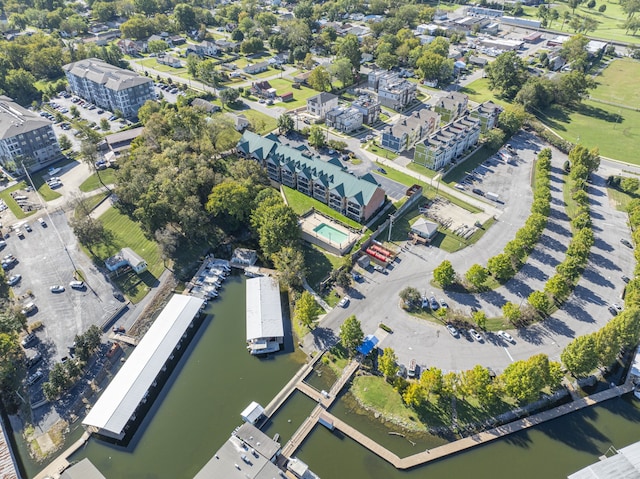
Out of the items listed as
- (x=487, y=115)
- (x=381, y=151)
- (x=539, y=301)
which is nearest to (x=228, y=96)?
(x=381, y=151)

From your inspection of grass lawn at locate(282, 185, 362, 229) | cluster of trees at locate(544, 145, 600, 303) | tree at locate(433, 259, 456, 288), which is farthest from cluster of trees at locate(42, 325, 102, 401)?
cluster of trees at locate(544, 145, 600, 303)

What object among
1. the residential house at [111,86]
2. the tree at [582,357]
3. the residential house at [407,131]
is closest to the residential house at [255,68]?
the residential house at [111,86]

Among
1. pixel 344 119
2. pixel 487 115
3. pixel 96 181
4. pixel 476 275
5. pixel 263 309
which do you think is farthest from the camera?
pixel 344 119

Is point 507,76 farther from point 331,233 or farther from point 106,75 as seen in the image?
point 106,75

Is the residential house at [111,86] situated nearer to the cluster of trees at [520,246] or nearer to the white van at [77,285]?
the white van at [77,285]

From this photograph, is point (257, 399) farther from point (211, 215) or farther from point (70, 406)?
point (211, 215)

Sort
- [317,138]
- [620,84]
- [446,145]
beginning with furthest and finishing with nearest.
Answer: [620,84], [317,138], [446,145]

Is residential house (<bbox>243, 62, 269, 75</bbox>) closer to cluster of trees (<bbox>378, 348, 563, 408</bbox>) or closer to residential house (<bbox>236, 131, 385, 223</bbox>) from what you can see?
residential house (<bbox>236, 131, 385, 223</bbox>)

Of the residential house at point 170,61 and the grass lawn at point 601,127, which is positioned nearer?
the grass lawn at point 601,127
